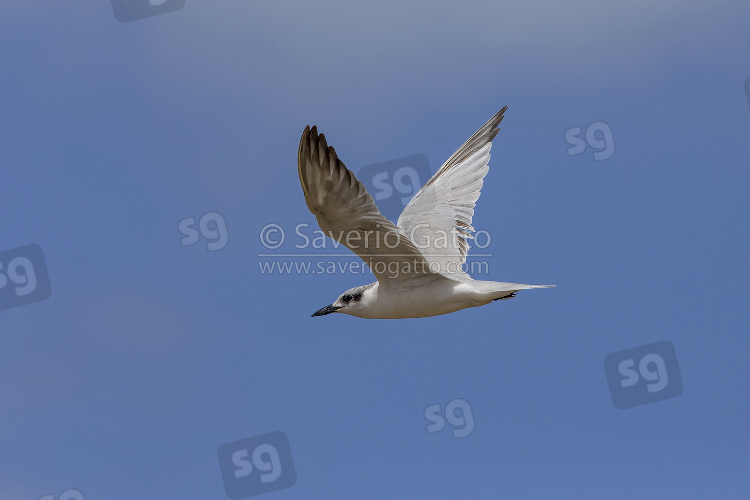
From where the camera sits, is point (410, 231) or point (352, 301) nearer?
point (352, 301)

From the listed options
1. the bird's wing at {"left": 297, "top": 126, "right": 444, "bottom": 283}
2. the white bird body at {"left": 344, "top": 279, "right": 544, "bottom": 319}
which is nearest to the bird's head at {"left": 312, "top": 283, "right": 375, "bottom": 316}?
the white bird body at {"left": 344, "top": 279, "right": 544, "bottom": 319}

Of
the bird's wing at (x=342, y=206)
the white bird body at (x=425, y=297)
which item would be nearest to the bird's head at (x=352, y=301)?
the white bird body at (x=425, y=297)

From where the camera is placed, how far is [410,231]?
1112 centimetres

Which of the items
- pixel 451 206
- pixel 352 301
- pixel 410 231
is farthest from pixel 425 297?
pixel 451 206

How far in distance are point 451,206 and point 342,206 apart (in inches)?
146

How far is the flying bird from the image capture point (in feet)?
26.5

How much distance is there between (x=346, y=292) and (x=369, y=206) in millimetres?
2208

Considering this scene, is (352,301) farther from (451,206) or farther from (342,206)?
(451,206)

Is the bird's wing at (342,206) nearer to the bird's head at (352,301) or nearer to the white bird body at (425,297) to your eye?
the white bird body at (425,297)

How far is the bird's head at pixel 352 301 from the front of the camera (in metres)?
9.91

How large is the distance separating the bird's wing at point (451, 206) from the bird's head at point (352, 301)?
0.97m

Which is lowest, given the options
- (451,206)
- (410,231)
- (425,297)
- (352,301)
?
(425,297)

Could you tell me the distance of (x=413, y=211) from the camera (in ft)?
37.9

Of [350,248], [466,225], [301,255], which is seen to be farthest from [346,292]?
[466,225]
